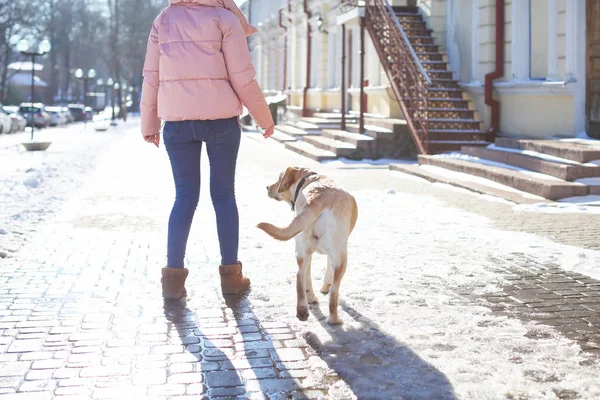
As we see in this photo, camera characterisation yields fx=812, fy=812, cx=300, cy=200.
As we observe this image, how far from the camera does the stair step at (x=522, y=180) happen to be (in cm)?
991

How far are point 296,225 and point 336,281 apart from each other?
39 cm

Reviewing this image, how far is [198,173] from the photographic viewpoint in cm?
516

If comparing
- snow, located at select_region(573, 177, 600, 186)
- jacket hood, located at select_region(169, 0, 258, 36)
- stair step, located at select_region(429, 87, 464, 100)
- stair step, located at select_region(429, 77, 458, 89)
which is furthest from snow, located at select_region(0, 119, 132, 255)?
stair step, located at select_region(429, 77, 458, 89)

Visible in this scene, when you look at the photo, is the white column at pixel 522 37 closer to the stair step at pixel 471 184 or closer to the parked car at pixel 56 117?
the stair step at pixel 471 184

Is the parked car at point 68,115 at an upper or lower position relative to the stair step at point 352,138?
upper

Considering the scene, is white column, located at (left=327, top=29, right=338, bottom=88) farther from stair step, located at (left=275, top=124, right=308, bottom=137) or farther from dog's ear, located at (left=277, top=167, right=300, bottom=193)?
dog's ear, located at (left=277, top=167, right=300, bottom=193)

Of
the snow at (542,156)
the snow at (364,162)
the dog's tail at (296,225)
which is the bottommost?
the dog's tail at (296,225)

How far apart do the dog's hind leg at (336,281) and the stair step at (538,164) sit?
6.92 metres

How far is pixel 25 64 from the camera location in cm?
8494

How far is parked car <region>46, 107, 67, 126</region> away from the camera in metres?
52.6

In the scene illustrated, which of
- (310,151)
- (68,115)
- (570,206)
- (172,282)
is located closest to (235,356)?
(172,282)

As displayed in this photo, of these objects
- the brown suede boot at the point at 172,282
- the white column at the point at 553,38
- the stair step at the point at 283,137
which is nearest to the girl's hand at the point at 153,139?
the brown suede boot at the point at 172,282

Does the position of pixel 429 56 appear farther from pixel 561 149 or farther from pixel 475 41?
pixel 561 149

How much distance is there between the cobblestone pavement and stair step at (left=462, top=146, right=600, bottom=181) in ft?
8.22
